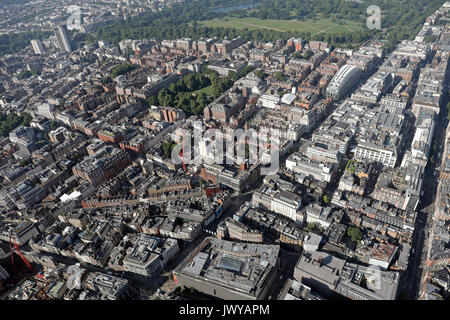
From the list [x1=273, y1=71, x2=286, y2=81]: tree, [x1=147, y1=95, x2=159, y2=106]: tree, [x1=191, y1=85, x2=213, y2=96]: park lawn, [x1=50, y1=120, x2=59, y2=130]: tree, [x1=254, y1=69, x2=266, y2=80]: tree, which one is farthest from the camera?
[x1=254, y1=69, x2=266, y2=80]: tree

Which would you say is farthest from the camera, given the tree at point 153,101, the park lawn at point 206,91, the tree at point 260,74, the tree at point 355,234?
the tree at point 260,74

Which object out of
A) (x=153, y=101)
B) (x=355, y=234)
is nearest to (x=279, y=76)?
(x=153, y=101)

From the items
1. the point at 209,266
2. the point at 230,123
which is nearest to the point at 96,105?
the point at 230,123

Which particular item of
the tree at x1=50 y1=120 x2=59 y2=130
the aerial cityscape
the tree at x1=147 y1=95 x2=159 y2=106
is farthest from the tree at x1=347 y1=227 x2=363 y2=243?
the tree at x1=50 y1=120 x2=59 y2=130

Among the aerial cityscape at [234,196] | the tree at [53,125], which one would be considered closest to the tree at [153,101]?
the aerial cityscape at [234,196]

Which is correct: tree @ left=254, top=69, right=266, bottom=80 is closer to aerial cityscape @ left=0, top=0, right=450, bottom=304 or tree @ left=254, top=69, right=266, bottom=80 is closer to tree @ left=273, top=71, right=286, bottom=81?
tree @ left=273, top=71, right=286, bottom=81

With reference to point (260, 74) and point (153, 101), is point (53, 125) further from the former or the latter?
point (260, 74)

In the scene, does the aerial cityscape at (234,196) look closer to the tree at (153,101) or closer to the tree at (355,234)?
the tree at (355,234)

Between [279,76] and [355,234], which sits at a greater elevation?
[279,76]
